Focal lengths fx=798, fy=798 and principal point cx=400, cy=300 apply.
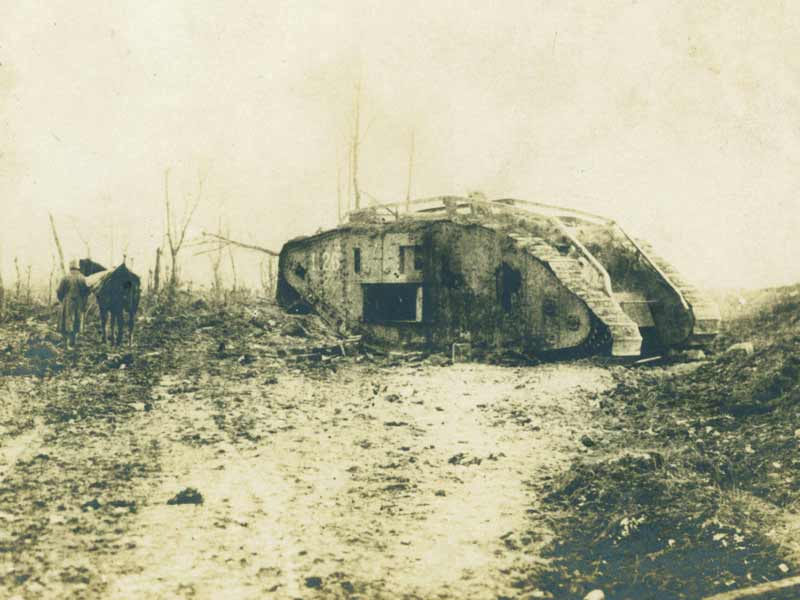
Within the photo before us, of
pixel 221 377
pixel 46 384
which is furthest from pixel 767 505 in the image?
pixel 46 384

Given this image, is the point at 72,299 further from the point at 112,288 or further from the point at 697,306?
the point at 697,306

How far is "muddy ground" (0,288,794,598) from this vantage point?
470 cm

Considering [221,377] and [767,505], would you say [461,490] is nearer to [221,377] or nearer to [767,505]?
[767,505]

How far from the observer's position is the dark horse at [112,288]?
980 centimetres

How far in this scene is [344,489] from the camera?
6.12 m

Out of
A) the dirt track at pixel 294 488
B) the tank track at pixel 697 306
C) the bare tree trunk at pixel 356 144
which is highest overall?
the bare tree trunk at pixel 356 144

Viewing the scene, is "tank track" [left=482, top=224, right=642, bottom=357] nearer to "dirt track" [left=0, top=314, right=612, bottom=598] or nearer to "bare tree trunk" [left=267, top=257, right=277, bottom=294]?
"dirt track" [left=0, top=314, right=612, bottom=598]

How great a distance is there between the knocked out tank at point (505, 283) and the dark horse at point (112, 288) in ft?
12.9

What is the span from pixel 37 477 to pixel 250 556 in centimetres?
226

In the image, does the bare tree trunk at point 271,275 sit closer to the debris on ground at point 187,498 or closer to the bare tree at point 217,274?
the bare tree at point 217,274

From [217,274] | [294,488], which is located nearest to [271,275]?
[217,274]

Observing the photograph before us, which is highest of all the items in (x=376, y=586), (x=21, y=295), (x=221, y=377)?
(x=21, y=295)

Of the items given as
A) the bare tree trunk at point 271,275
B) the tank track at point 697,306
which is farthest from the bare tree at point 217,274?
the tank track at point 697,306

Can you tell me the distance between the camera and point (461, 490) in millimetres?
6156
